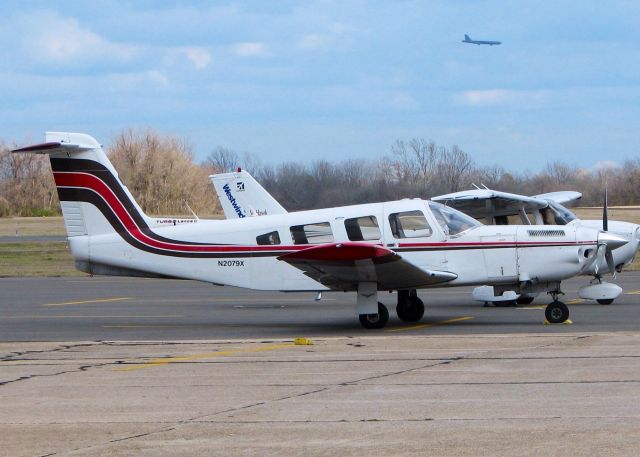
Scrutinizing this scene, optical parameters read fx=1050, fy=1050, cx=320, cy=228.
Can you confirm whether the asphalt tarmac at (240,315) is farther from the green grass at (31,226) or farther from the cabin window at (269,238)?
the green grass at (31,226)

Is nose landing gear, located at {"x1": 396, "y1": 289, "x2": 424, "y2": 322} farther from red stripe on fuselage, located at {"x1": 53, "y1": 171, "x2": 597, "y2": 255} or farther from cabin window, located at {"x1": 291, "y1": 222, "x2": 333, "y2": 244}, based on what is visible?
cabin window, located at {"x1": 291, "y1": 222, "x2": 333, "y2": 244}

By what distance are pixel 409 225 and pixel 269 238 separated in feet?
7.40

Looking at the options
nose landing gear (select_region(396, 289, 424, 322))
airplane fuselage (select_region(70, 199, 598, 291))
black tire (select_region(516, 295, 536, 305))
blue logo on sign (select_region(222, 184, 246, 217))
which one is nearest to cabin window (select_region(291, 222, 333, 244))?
airplane fuselage (select_region(70, 199, 598, 291))

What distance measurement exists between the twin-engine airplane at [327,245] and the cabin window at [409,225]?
0.05 feet

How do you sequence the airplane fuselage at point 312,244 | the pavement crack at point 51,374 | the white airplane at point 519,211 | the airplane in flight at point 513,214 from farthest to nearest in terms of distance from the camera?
the white airplane at point 519,211 < the airplane in flight at point 513,214 < the airplane fuselage at point 312,244 < the pavement crack at point 51,374

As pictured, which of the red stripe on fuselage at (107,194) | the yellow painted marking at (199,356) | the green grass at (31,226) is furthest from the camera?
the green grass at (31,226)

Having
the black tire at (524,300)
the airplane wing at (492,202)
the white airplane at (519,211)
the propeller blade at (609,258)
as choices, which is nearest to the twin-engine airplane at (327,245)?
the propeller blade at (609,258)

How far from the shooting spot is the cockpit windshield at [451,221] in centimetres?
1645

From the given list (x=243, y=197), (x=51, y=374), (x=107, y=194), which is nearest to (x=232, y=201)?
(x=243, y=197)

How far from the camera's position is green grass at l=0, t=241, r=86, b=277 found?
34.4 m

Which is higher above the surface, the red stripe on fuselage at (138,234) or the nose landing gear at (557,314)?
the red stripe on fuselage at (138,234)

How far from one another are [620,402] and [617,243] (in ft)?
25.3

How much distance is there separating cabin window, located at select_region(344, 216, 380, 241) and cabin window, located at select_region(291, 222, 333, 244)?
316mm

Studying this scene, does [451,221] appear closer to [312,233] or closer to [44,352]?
[312,233]
